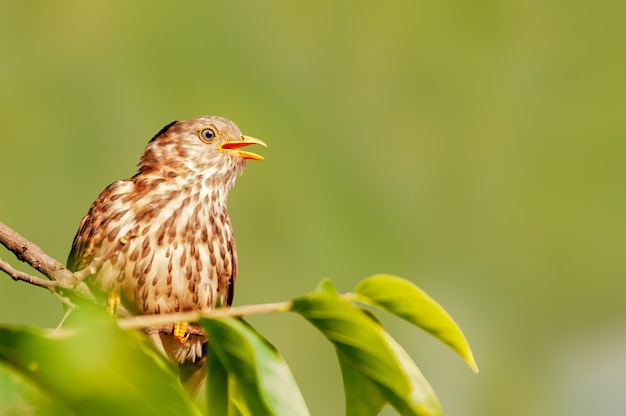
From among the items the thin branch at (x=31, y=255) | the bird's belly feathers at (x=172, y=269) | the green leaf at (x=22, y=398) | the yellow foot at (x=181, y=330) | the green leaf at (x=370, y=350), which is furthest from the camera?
the bird's belly feathers at (x=172, y=269)

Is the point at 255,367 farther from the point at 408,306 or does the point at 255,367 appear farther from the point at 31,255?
the point at 31,255

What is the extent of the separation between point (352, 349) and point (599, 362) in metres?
7.51

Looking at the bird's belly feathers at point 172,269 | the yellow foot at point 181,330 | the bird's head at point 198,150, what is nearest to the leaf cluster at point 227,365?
the yellow foot at point 181,330

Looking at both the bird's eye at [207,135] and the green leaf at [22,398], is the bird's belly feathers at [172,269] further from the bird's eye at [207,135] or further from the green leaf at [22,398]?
the green leaf at [22,398]

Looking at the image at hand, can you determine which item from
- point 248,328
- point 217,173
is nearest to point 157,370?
point 248,328

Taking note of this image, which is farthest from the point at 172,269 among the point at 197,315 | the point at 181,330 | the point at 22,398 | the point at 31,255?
the point at 22,398

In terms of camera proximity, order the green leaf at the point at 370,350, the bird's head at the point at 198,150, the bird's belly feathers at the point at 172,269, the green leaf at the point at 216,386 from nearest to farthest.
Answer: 1. the green leaf at the point at 370,350
2. the green leaf at the point at 216,386
3. the bird's belly feathers at the point at 172,269
4. the bird's head at the point at 198,150

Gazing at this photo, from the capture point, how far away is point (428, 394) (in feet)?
2.75

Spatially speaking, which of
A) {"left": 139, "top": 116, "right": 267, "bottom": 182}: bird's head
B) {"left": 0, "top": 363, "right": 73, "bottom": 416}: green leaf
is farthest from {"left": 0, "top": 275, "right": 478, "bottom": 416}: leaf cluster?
{"left": 139, "top": 116, "right": 267, "bottom": 182}: bird's head

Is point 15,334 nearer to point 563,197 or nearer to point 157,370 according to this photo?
point 157,370

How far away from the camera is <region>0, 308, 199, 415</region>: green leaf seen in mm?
690

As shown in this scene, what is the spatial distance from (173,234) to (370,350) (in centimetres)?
118

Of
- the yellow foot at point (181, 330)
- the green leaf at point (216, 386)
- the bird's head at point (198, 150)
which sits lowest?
the yellow foot at point (181, 330)

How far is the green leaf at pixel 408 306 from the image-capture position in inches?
34.1
